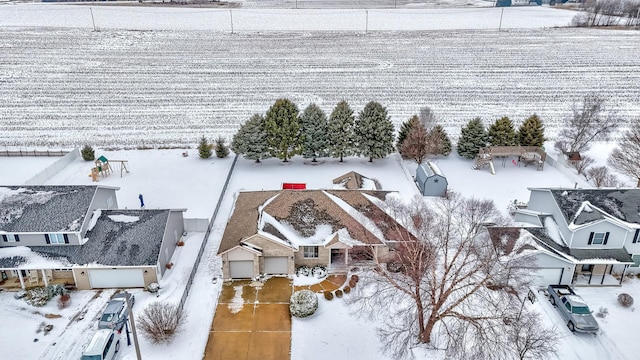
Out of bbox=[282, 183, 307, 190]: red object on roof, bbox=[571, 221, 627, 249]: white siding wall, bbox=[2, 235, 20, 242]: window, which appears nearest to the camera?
bbox=[2, 235, 20, 242]: window

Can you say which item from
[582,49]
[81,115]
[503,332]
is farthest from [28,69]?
[582,49]

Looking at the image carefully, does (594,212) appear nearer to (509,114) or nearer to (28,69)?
(509,114)

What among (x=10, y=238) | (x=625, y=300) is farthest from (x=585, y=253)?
(x=10, y=238)

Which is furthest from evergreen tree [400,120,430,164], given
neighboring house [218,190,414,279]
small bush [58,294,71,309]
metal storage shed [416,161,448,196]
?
small bush [58,294,71,309]

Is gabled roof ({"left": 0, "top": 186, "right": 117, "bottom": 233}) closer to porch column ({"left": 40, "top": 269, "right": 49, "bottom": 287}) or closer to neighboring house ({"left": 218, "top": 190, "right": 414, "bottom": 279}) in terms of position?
porch column ({"left": 40, "top": 269, "right": 49, "bottom": 287})

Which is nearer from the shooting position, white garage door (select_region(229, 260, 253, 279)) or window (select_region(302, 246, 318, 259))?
white garage door (select_region(229, 260, 253, 279))

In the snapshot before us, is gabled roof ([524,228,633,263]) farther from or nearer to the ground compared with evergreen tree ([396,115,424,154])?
nearer to the ground

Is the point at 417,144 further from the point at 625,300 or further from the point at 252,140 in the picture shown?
the point at 625,300

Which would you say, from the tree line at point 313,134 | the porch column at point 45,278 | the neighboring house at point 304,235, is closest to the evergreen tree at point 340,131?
the tree line at point 313,134

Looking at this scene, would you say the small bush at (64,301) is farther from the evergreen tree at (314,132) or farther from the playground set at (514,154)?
the playground set at (514,154)
